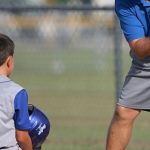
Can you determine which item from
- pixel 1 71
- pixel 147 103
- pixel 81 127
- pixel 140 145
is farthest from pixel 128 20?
pixel 81 127

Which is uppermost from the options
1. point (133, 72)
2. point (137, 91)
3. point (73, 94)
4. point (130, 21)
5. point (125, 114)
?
point (130, 21)

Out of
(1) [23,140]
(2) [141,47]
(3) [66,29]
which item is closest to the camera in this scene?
A: (1) [23,140]

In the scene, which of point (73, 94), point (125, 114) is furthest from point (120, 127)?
point (73, 94)

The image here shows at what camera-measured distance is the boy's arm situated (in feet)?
19.3

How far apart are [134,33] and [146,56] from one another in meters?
0.21

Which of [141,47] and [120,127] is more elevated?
[141,47]

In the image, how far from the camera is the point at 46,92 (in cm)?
1642

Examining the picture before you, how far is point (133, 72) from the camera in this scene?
6949 millimetres

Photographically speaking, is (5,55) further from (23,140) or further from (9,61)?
(23,140)

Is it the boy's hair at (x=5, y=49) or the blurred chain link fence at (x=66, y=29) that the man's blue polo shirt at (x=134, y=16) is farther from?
the blurred chain link fence at (x=66, y=29)

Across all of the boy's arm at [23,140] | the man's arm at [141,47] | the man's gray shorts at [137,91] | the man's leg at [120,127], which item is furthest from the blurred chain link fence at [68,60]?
the boy's arm at [23,140]

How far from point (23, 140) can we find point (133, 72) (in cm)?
141

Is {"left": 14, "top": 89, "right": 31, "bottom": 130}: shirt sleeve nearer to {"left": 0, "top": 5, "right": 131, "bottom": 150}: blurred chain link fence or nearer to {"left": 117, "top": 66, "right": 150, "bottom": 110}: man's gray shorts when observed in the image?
{"left": 117, "top": 66, "right": 150, "bottom": 110}: man's gray shorts

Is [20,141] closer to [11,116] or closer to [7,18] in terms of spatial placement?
[11,116]
